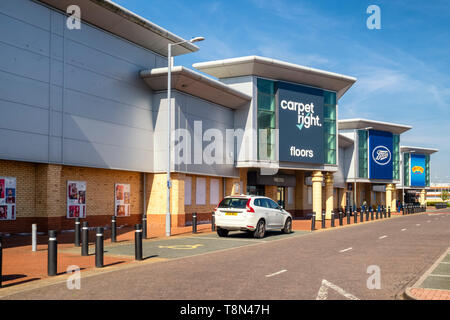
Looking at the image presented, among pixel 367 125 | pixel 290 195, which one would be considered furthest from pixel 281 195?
pixel 367 125

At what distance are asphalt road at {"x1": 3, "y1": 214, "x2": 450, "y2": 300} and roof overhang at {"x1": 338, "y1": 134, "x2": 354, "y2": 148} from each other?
33.8m

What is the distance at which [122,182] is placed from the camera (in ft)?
84.3

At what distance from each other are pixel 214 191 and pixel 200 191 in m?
1.76

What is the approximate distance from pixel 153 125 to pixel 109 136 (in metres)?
3.63

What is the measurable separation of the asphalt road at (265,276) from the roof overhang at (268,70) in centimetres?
1731

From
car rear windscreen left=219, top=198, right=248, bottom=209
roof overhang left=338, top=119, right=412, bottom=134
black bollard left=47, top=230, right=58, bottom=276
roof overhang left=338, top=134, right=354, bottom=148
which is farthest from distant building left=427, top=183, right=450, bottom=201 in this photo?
black bollard left=47, top=230, right=58, bottom=276

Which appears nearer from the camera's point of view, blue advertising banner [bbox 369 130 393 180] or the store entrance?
the store entrance

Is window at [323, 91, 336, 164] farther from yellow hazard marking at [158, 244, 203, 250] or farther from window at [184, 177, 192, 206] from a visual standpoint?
yellow hazard marking at [158, 244, 203, 250]

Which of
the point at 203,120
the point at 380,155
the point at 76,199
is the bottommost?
the point at 76,199

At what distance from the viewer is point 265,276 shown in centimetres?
994

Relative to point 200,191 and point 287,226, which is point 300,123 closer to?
point 200,191

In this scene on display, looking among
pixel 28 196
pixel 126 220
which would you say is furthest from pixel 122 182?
pixel 28 196

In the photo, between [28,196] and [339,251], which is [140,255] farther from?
[28,196]

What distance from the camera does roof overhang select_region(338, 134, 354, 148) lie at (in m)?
48.9
